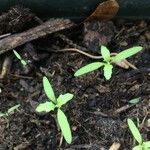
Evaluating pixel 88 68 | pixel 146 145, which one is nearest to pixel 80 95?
pixel 88 68

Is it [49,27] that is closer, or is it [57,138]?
[57,138]

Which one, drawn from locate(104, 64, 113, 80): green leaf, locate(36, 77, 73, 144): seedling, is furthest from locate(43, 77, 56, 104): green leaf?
locate(104, 64, 113, 80): green leaf

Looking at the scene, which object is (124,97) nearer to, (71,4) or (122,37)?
(122,37)

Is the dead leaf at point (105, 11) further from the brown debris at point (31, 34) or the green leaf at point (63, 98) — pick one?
the green leaf at point (63, 98)

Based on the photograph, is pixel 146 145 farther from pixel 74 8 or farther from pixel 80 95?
pixel 74 8

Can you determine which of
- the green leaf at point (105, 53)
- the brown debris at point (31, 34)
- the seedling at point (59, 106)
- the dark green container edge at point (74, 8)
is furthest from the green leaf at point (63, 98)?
the dark green container edge at point (74, 8)

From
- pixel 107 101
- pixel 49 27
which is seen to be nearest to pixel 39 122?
pixel 107 101

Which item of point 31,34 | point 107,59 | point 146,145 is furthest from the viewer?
point 31,34
